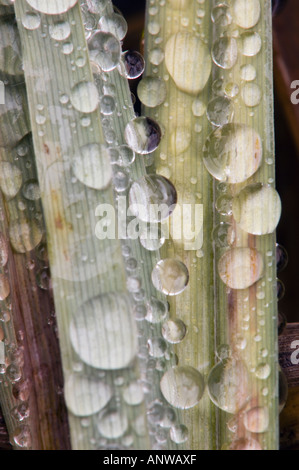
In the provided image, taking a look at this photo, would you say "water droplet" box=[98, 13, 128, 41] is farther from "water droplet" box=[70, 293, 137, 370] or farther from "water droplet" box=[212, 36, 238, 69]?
"water droplet" box=[70, 293, 137, 370]

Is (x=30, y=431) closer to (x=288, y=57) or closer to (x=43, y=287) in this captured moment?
(x=43, y=287)

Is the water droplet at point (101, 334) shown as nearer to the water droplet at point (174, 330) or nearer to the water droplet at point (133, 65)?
the water droplet at point (174, 330)

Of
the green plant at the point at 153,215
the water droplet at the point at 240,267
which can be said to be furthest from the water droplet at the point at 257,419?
the water droplet at the point at 240,267

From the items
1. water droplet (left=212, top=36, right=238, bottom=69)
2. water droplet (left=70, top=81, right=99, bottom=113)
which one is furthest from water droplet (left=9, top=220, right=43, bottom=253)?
water droplet (left=212, top=36, right=238, bottom=69)

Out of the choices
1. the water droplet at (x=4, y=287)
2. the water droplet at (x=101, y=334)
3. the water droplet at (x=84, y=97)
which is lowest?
the water droplet at (x=101, y=334)
